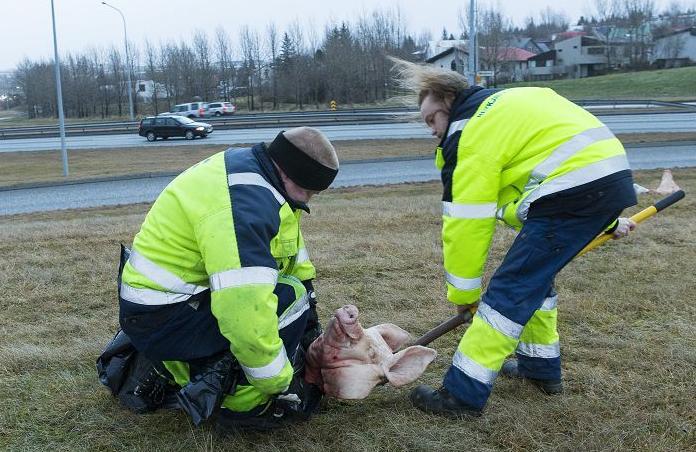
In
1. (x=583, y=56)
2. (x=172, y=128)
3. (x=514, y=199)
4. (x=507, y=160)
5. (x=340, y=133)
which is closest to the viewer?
(x=507, y=160)

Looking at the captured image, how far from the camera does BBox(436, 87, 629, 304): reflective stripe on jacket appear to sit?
2945 millimetres

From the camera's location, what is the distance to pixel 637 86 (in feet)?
179

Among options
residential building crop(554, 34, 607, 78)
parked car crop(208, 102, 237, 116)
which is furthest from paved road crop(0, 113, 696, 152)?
residential building crop(554, 34, 607, 78)

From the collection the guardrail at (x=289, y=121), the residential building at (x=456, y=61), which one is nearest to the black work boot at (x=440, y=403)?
the residential building at (x=456, y=61)

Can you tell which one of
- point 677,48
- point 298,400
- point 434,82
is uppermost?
point 677,48

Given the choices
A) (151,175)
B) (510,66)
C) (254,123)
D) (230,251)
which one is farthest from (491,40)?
(230,251)

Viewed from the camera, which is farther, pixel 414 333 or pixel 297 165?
pixel 414 333

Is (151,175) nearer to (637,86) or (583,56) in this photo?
(637,86)

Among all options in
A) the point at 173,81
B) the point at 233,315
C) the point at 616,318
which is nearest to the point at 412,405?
the point at 233,315

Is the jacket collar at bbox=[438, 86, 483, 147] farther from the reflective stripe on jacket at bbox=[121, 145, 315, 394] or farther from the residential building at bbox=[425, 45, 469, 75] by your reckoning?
the reflective stripe on jacket at bbox=[121, 145, 315, 394]

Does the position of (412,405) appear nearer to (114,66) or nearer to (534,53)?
(114,66)

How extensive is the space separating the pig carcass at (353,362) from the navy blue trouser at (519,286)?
300 mm

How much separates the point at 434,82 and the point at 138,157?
78.1ft

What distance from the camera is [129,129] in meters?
40.1
